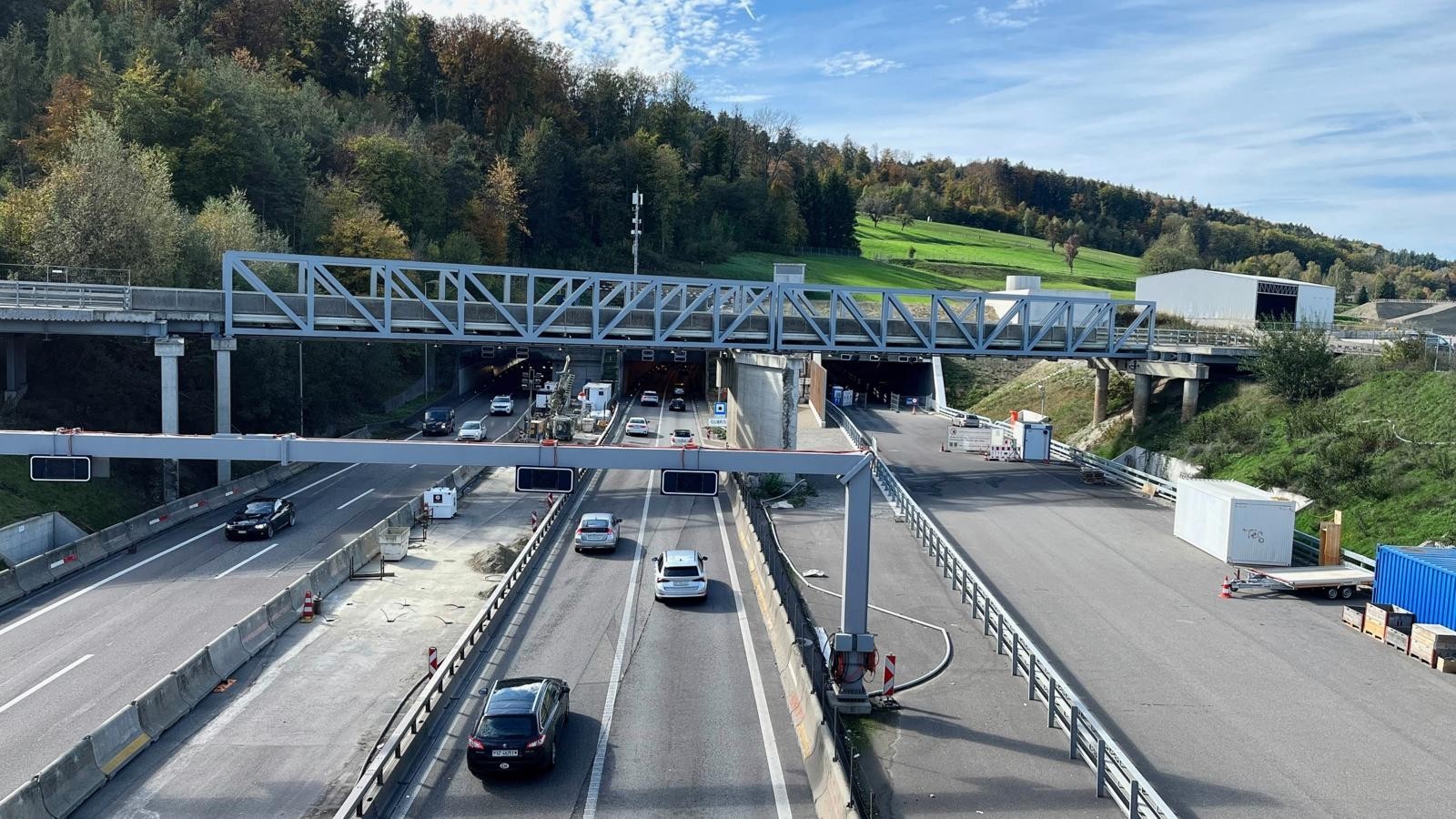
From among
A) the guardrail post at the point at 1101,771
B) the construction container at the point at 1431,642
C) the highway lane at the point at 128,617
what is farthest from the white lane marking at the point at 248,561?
the construction container at the point at 1431,642

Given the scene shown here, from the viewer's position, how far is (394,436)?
55.4m

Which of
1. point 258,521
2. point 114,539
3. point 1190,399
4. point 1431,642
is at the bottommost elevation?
point 114,539

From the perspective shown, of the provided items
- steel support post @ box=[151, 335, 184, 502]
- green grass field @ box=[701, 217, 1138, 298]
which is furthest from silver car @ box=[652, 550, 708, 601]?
green grass field @ box=[701, 217, 1138, 298]

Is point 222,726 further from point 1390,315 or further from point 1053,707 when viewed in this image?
point 1390,315

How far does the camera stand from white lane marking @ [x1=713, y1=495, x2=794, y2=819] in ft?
47.4

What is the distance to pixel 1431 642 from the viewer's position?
21.5m

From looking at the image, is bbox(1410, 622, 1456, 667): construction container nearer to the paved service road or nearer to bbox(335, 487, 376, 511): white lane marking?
the paved service road

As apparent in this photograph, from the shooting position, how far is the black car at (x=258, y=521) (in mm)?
32000

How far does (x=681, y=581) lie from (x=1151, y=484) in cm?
2540

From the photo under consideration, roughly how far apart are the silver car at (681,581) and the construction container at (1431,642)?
16241 millimetres

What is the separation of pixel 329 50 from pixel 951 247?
93088 mm

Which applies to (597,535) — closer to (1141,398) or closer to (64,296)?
(64,296)

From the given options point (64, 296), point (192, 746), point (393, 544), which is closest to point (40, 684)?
point (192, 746)

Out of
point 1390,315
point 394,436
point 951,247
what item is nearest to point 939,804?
point 394,436
